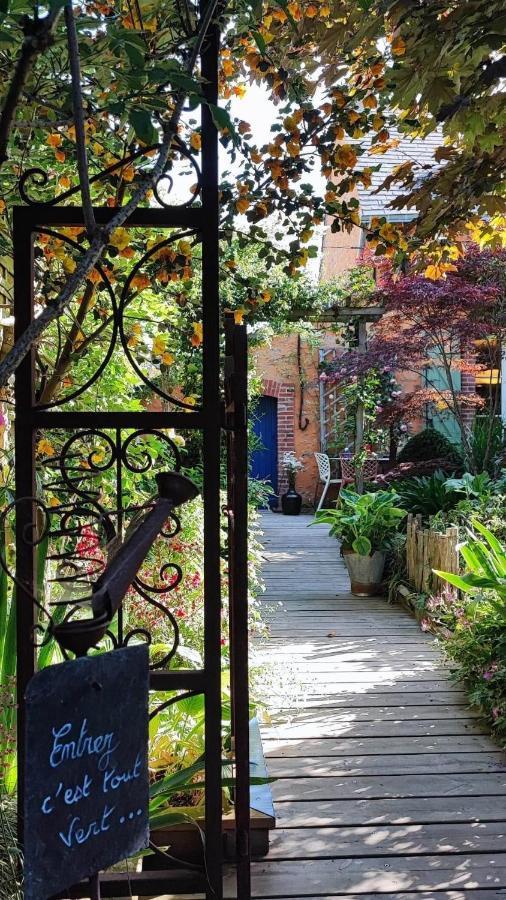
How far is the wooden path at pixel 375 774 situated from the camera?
2.30 meters

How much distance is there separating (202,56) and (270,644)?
4.02 metres

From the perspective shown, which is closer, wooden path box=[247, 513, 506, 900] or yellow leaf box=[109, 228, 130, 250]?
yellow leaf box=[109, 228, 130, 250]

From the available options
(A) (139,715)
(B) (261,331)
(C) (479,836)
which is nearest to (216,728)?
(A) (139,715)

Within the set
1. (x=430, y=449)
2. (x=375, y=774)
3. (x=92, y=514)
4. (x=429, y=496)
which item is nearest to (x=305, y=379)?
(x=430, y=449)

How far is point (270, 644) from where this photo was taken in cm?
502

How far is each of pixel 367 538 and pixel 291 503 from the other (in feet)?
19.4

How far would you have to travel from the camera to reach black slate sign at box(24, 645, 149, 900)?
0.93 m

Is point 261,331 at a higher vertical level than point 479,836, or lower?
higher

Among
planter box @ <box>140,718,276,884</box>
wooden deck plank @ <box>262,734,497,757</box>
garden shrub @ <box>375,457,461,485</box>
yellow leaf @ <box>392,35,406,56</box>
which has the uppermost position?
yellow leaf @ <box>392,35,406,56</box>

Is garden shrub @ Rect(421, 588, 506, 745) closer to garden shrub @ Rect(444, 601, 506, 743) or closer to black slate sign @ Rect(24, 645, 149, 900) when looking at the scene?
garden shrub @ Rect(444, 601, 506, 743)

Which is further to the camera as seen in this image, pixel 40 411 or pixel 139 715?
pixel 40 411

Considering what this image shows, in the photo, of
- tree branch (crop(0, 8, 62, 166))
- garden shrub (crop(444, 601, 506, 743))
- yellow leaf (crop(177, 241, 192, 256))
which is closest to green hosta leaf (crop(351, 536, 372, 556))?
garden shrub (crop(444, 601, 506, 743))

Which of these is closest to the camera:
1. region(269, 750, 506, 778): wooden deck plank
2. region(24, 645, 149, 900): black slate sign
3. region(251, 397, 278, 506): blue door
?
region(24, 645, 149, 900): black slate sign

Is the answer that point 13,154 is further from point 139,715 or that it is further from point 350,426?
point 350,426
